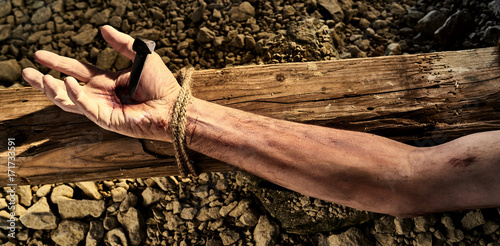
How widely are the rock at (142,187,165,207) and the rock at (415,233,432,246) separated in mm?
1621

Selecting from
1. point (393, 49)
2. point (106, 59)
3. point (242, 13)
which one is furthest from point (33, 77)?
point (393, 49)

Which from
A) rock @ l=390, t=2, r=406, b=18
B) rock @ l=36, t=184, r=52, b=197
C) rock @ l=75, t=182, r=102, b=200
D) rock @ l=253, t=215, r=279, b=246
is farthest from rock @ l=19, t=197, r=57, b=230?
rock @ l=390, t=2, r=406, b=18

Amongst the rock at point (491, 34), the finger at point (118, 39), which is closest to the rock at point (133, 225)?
the finger at point (118, 39)

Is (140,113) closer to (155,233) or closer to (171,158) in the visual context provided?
(171,158)

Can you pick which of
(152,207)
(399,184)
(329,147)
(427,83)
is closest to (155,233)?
(152,207)

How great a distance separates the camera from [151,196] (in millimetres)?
2234

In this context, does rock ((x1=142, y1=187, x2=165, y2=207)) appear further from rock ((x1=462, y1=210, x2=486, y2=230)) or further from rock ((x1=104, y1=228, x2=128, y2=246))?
rock ((x1=462, y1=210, x2=486, y2=230))

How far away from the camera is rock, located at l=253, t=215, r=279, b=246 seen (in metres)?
2.02

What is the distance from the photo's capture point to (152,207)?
2256 mm

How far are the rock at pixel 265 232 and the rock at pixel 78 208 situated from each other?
3.47 ft

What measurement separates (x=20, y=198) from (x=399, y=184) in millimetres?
2461

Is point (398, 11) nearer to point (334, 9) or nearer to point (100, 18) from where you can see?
point (334, 9)

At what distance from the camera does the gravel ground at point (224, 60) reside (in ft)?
6.47

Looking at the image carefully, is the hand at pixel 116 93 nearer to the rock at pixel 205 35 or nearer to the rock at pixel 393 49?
the rock at pixel 205 35
